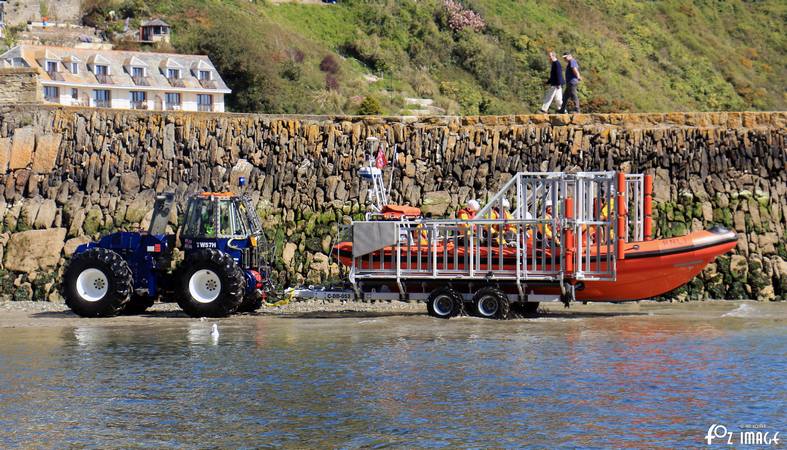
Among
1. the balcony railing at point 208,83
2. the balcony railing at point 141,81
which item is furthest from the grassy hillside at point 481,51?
the balcony railing at point 141,81

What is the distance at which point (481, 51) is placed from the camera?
4634 centimetres

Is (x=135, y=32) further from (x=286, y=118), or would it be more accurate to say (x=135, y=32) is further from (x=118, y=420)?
(x=118, y=420)

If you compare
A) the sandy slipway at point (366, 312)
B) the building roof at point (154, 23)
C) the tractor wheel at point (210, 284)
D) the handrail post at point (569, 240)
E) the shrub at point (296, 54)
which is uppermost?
the building roof at point (154, 23)

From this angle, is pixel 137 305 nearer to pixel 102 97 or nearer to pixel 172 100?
pixel 172 100

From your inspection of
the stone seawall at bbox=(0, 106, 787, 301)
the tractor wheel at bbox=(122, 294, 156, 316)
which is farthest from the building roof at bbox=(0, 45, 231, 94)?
the tractor wheel at bbox=(122, 294, 156, 316)

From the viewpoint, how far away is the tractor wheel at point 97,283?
21.0 m

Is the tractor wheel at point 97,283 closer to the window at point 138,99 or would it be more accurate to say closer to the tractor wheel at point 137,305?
the tractor wheel at point 137,305

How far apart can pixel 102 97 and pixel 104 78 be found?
99 cm

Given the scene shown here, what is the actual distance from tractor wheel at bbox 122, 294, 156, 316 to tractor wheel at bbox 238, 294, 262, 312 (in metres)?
1.55

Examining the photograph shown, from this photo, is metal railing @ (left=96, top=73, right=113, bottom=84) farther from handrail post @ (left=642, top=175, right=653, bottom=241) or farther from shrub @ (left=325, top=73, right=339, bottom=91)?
handrail post @ (left=642, top=175, right=653, bottom=241)

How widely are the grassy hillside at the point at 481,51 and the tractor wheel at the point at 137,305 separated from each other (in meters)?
14.2

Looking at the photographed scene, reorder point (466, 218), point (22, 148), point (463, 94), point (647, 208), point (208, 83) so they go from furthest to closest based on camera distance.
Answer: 1. point (463, 94)
2. point (208, 83)
3. point (22, 148)
4. point (647, 208)
5. point (466, 218)

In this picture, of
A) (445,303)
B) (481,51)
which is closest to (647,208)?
(445,303)

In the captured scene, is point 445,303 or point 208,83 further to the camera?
point 208,83
